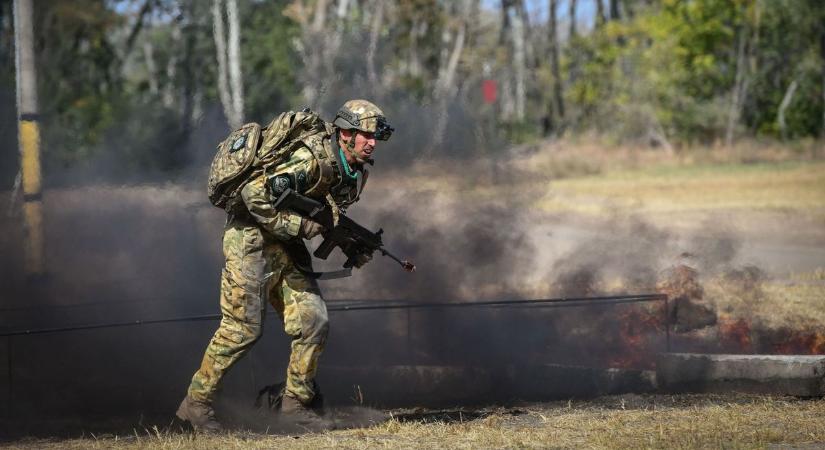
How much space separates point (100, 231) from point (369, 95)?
7.12m

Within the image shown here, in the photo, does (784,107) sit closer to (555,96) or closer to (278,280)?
(555,96)

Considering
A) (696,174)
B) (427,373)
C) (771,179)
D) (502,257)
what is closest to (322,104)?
(502,257)

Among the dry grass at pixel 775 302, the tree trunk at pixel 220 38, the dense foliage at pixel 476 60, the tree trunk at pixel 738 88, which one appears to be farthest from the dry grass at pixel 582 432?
the tree trunk at pixel 738 88

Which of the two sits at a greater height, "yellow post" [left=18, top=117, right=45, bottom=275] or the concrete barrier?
"yellow post" [left=18, top=117, right=45, bottom=275]

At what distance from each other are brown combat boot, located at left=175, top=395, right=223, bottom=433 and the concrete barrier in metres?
3.19

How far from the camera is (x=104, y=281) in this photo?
34.7 ft

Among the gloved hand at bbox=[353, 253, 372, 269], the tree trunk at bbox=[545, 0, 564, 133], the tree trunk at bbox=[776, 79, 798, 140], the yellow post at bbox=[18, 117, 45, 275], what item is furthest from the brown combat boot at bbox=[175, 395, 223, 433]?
the tree trunk at bbox=[545, 0, 564, 133]

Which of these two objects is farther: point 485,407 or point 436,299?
point 436,299

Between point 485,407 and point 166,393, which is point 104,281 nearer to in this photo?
point 166,393

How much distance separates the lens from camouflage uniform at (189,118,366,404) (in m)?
7.04

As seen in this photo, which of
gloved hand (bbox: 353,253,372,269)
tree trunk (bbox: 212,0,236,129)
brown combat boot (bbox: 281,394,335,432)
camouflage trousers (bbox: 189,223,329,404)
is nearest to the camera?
camouflage trousers (bbox: 189,223,329,404)

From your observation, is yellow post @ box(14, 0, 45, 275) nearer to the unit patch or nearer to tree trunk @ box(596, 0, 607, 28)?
the unit patch

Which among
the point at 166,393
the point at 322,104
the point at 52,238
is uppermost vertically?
the point at 322,104

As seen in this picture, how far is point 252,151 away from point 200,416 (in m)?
1.57
